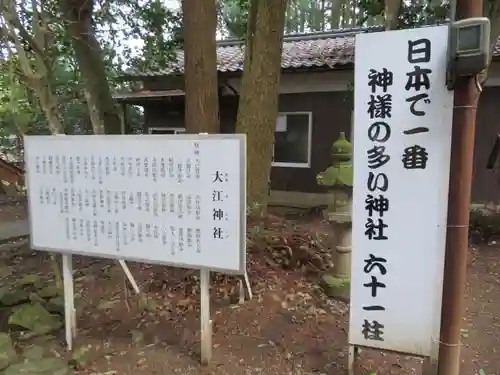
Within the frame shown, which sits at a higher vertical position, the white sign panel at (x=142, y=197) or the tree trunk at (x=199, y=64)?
the tree trunk at (x=199, y=64)

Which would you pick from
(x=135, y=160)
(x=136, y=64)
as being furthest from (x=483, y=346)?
(x=136, y=64)

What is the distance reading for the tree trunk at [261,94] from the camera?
5543 mm

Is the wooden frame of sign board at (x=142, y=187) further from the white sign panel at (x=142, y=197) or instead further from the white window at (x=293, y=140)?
the white window at (x=293, y=140)

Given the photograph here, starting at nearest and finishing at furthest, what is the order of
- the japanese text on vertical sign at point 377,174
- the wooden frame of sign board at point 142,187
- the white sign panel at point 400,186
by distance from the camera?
the white sign panel at point 400,186
the japanese text on vertical sign at point 377,174
the wooden frame of sign board at point 142,187

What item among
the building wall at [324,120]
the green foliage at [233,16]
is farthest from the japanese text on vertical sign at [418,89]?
the building wall at [324,120]

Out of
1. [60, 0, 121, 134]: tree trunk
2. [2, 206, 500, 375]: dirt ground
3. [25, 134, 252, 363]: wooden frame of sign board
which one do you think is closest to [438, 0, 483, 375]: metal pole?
[2, 206, 500, 375]: dirt ground

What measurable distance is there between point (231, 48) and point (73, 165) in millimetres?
11726

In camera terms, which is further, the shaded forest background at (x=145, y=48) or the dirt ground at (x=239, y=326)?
the shaded forest background at (x=145, y=48)

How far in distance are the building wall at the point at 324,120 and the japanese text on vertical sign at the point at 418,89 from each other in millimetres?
7608

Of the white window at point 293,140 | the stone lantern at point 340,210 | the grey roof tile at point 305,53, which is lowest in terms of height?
the stone lantern at point 340,210

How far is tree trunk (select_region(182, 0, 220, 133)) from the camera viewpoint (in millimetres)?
5406

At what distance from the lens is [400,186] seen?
283 cm

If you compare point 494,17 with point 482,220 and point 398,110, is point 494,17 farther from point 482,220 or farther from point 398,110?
point 398,110

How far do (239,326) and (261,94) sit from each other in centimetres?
294
